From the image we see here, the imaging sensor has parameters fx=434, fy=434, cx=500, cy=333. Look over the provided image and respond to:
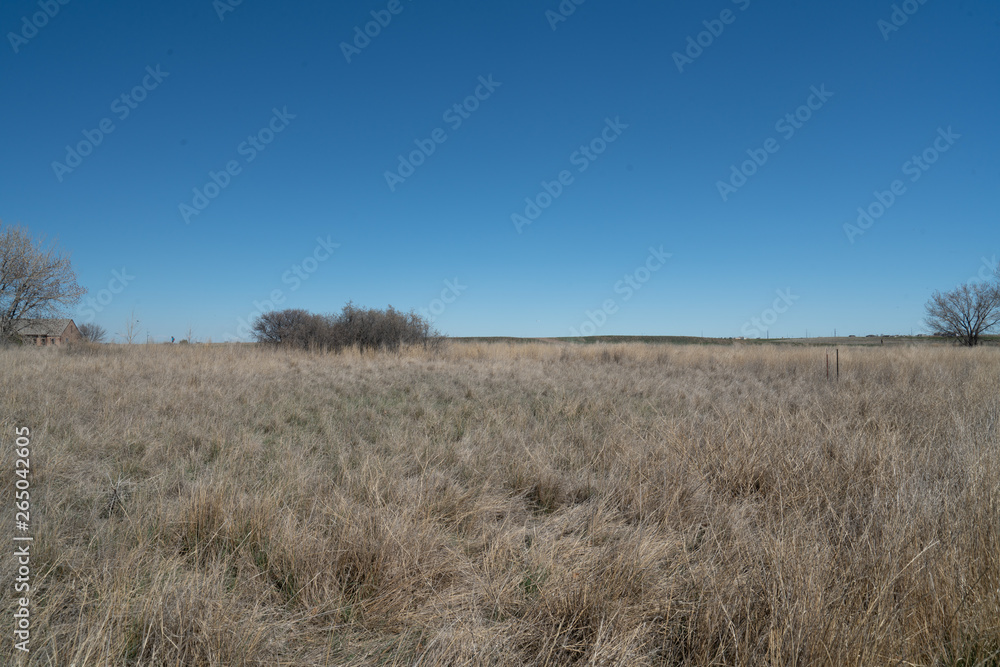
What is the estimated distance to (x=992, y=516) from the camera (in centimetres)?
222

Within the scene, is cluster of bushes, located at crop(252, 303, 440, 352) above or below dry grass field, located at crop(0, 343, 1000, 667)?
above

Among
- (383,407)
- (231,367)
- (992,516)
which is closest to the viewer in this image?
(992,516)

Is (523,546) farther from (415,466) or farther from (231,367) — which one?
(231,367)

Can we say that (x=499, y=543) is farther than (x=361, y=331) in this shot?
No

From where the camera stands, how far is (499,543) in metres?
2.29

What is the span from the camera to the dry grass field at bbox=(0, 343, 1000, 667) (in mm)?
1579

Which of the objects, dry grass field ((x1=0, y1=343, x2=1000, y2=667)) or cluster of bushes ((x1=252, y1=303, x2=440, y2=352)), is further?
cluster of bushes ((x1=252, y1=303, x2=440, y2=352))

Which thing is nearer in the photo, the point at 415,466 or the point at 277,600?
the point at 277,600

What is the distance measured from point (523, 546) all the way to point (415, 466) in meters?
1.53

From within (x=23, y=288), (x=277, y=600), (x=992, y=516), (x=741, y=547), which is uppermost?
(x=23, y=288)

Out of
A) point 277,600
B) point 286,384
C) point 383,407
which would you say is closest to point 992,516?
point 277,600

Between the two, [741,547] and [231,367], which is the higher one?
[231,367]

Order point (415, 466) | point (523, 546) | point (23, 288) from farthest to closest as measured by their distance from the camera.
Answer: point (23, 288)
point (415, 466)
point (523, 546)

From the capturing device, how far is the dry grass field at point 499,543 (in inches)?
62.2
